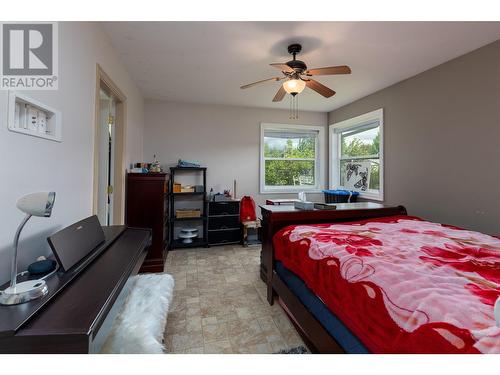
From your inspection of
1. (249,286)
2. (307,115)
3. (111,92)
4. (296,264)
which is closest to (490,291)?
(296,264)

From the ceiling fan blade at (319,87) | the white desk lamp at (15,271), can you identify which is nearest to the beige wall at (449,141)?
the ceiling fan blade at (319,87)

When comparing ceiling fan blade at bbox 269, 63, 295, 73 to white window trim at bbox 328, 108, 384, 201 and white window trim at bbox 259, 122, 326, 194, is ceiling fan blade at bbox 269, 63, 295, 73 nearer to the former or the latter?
white window trim at bbox 328, 108, 384, 201

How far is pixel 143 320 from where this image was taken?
146 cm

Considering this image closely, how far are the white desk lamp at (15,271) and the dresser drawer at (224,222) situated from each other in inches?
121

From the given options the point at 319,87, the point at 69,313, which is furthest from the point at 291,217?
the point at 69,313

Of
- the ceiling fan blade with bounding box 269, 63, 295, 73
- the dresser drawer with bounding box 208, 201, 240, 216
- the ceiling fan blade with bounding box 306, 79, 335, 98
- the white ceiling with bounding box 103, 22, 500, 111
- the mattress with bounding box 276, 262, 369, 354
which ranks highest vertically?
the white ceiling with bounding box 103, 22, 500, 111

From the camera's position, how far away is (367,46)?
239 centimetres

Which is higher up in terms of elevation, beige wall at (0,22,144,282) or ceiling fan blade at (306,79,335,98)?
ceiling fan blade at (306,79,335,98)

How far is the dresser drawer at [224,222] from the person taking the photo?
4026mm

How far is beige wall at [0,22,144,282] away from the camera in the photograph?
1.09m

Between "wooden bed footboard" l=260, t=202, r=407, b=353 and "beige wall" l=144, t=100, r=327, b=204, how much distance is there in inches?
82.9

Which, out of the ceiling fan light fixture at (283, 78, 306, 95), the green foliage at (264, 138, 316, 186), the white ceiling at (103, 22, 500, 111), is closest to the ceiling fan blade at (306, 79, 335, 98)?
the ceiling fan light fixture at (283, 78, 306, 95)

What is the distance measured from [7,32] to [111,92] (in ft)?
4.56

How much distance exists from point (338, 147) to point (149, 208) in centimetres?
365
